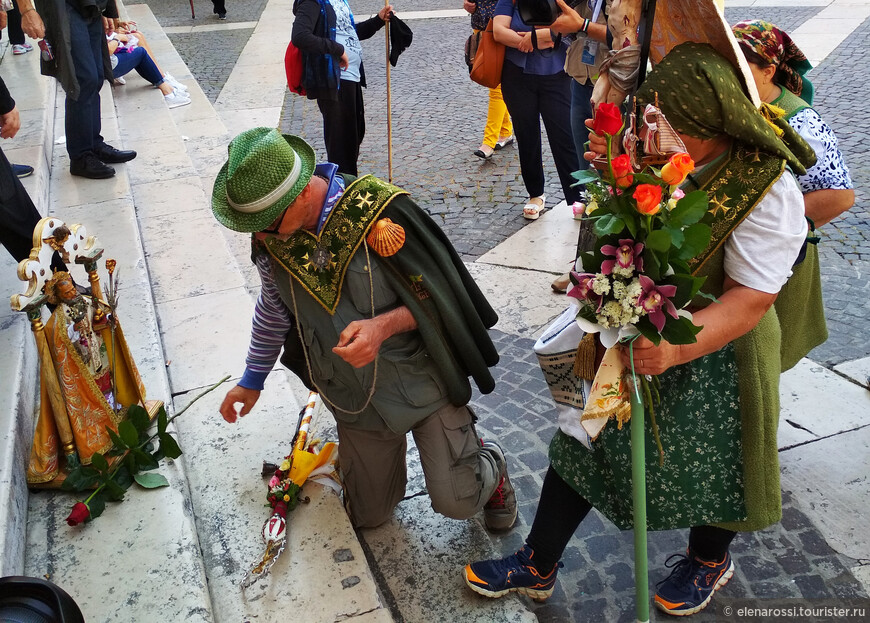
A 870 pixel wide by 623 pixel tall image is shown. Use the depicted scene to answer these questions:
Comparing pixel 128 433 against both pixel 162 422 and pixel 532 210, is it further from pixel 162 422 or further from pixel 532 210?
pixel 532 210

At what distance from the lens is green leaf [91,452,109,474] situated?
2924 mm

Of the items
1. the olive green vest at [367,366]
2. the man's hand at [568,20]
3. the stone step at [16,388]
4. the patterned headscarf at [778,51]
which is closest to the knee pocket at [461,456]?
the olive green vest at [367,366]

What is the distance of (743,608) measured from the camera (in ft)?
8.76

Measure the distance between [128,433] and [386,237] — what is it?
1.37 metres

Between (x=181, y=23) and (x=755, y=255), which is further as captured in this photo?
(x=181, y=23)

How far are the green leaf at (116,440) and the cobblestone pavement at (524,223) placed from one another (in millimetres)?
1491

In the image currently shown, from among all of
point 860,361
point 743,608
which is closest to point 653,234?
point 743,608

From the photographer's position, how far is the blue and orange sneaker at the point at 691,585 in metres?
2.64

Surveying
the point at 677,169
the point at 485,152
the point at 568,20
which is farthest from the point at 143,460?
the point at 485,152

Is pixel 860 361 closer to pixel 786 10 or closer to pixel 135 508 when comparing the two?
pixel 135 508

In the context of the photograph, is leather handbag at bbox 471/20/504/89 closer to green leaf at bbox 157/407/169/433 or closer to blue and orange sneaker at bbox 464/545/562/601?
green leaf at bbox 157/407/169/433

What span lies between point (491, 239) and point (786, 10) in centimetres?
766

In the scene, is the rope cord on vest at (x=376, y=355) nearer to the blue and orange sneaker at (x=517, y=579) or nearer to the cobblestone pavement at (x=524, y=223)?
the blue and orange sneaker at (x=517, y=579)

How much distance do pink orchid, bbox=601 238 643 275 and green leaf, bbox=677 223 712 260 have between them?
10 centimetres
